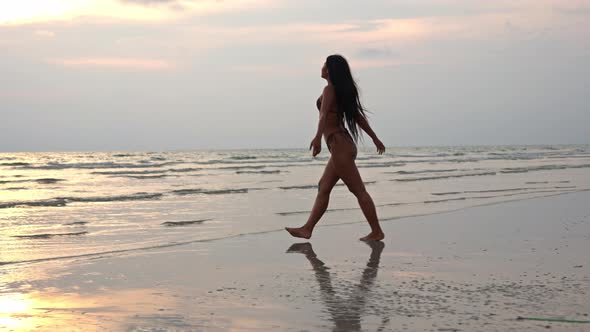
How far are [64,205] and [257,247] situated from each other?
23.4ft

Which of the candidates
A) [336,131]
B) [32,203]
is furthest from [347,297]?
[32,203]

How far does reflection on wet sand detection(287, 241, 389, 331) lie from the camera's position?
3.84m

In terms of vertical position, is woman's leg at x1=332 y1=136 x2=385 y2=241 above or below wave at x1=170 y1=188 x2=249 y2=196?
above

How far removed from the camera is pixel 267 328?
373cm

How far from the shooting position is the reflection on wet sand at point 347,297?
3.84 m

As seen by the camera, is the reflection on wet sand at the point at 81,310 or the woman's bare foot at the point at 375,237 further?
the woman's bare foot at the point at 375,237

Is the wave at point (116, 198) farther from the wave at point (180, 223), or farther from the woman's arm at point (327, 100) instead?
the woman's arm at point (327, 100)

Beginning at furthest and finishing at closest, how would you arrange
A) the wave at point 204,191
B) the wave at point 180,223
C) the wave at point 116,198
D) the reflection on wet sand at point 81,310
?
the wave at point 204,191 → the wave at point 116,198 → the wave at point 180,223 → the reflection on wet sand at point 81,310

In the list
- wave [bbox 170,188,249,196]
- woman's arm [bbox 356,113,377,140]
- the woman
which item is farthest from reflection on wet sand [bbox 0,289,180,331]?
wave [bbox 170,188,249,196]

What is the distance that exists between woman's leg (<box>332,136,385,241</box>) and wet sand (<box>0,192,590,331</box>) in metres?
0.19

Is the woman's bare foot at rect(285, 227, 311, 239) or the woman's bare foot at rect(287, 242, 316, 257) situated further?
the woman's bare foot at rect(285, 227, 311, 239)

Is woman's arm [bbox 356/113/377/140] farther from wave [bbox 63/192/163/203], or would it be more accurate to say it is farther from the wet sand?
wave [bbox 63/192/163/203]

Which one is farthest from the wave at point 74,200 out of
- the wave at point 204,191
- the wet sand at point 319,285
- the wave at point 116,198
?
the wet sand at point 319,285

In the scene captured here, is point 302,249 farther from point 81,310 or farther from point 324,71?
point 81,310
